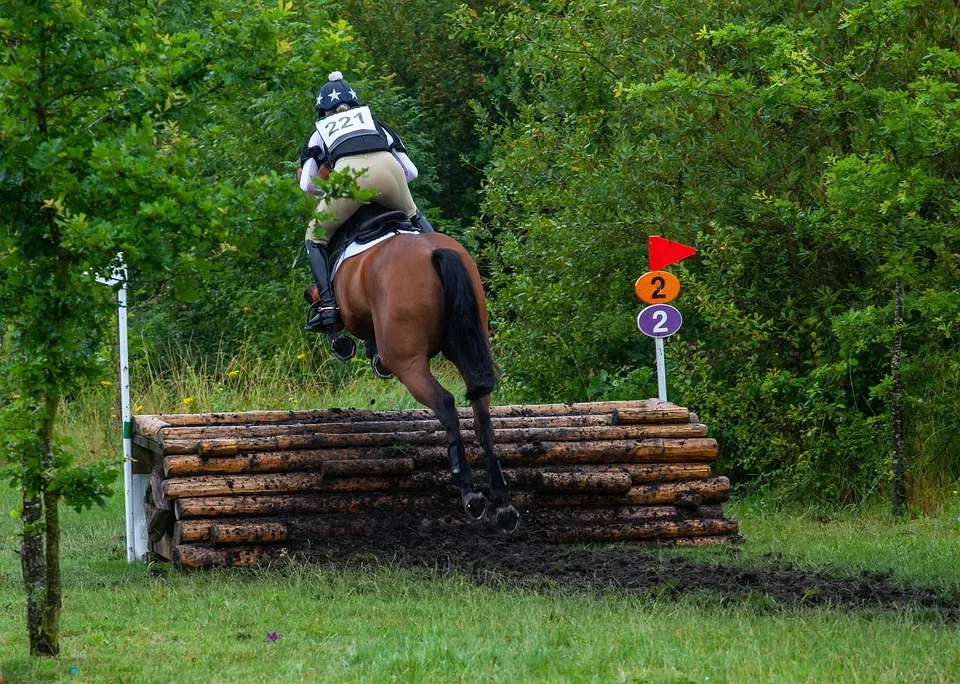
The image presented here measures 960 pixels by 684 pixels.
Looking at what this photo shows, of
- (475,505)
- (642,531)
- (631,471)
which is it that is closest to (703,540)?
(642,531)

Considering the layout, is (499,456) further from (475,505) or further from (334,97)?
(334,97)

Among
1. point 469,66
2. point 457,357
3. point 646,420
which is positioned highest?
point 469,66

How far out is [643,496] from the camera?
984 centimetres

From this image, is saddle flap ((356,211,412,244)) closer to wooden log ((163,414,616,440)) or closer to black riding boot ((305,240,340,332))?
black riding boot ((305,240,340,332))

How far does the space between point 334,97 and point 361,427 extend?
254cm

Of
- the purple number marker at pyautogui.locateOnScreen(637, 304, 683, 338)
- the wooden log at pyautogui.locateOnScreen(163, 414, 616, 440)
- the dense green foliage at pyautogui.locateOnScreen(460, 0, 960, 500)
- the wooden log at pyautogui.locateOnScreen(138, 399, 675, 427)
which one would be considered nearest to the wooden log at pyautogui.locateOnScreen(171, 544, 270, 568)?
the wooden log at pyautogui.locateOnScreen(163, 414, 616, 440)

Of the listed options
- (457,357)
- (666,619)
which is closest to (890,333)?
(457,357)

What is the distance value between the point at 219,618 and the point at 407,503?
2559 mm

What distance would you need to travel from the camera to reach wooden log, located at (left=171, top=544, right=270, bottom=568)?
8.66m

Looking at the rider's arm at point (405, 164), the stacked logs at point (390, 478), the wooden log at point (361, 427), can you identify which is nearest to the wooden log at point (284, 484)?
the stacked logs at point (390, 478)

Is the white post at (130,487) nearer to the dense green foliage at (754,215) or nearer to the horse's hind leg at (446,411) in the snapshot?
the horse's hind leg at (446,411)

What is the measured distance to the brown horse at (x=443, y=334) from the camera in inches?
349

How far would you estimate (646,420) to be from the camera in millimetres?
10453

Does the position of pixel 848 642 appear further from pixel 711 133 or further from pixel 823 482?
pixel 711 133
